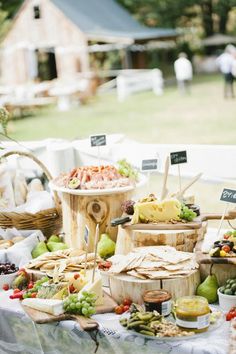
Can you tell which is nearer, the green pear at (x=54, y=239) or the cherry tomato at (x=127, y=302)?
the cherry tomato at (x=127, y=302)

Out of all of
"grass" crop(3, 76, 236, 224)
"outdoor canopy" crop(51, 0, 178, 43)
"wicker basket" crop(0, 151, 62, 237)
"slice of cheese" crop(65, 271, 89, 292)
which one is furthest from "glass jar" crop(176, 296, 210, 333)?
"outdoor canopy" crop(51, 0, 178, 43)

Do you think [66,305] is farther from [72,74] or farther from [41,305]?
[72,74]

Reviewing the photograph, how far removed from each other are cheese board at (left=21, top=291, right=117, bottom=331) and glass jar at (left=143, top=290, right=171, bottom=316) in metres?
0.23

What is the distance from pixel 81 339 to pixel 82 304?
6.2 inches

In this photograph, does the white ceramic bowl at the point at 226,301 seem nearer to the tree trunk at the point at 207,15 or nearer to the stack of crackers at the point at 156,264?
the stack of crackers at the point at 156,264

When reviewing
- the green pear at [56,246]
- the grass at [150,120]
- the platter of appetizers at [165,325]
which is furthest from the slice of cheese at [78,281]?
the grass at [150,120]

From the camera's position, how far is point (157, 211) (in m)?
3.33

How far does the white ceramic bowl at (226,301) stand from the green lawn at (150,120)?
946cm

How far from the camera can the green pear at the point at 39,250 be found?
3.59m

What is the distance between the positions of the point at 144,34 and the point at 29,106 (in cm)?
1268

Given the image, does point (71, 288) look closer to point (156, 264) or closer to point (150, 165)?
point (156, 264)

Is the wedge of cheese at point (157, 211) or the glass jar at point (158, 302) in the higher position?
the wedge of cheese at point (157, 211)

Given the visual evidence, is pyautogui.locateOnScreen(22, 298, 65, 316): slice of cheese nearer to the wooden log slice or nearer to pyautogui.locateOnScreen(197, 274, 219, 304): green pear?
the wooden log slice

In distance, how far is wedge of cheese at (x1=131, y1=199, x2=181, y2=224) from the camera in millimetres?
3314
